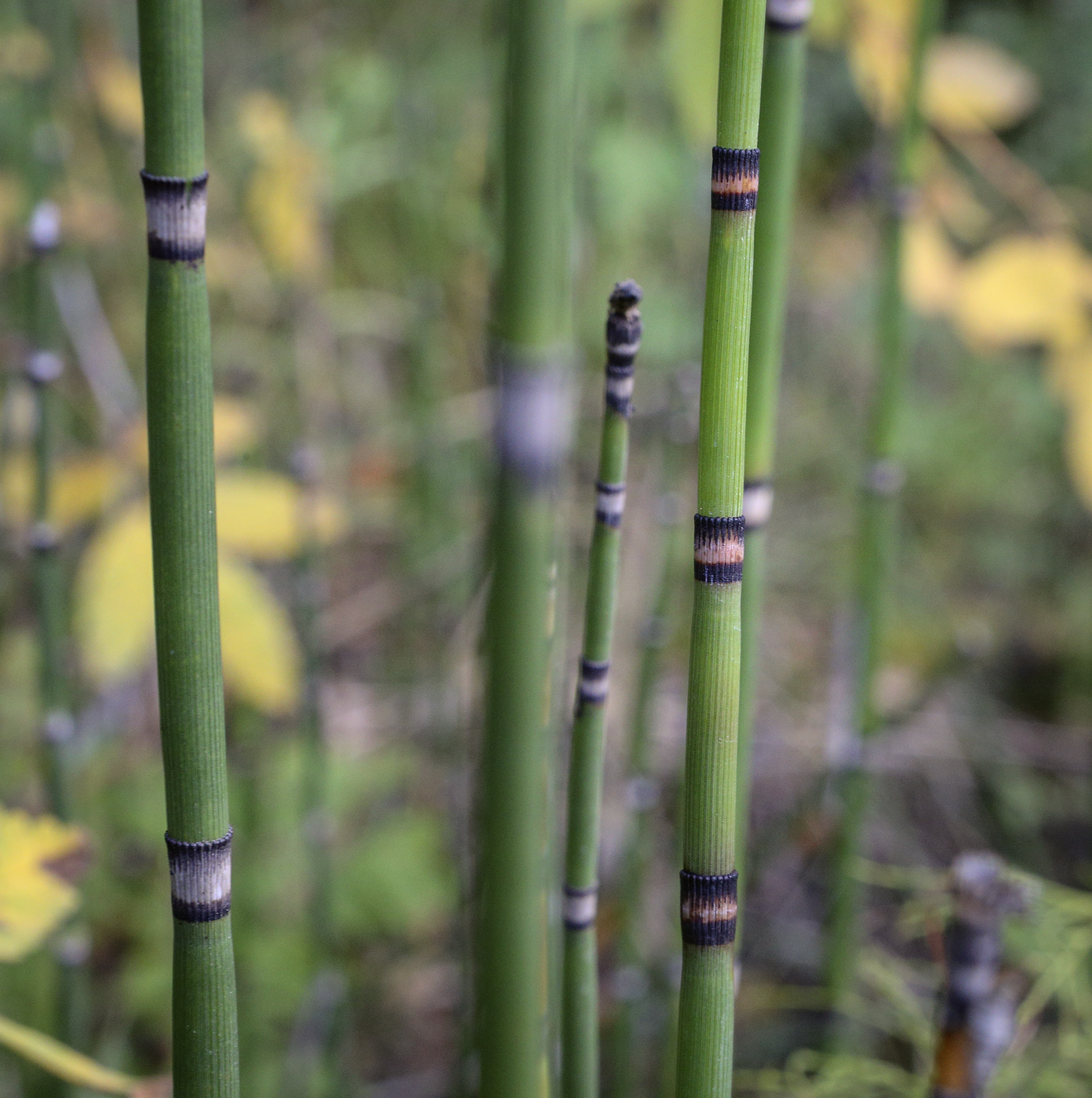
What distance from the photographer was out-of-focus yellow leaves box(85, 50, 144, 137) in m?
1.52

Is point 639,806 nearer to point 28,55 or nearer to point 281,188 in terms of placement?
point 28,55

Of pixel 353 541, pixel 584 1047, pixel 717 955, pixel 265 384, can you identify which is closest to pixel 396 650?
pixel 353 541

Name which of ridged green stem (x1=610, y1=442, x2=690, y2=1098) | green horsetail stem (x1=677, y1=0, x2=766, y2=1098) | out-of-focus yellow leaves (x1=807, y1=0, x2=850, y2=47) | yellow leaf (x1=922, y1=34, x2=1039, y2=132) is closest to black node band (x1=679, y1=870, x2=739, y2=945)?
green horsetail stem (x1=677, y1=0, x2=766, y2=1098)

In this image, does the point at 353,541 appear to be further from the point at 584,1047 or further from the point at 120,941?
the point at 584,1047

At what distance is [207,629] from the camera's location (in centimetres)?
41

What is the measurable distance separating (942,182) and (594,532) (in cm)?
134

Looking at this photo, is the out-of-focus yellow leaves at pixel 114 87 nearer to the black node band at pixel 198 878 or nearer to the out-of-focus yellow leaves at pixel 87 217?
the out-of-focus yellow leaves at pixel 87 217

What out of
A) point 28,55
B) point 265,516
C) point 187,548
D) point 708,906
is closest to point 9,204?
point 28,55

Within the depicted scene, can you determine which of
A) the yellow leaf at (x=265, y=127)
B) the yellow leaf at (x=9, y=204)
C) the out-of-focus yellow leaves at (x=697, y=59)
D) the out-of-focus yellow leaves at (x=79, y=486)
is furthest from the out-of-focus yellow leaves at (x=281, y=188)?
the out-of-focus yellow leaves at (x=697, y=59)

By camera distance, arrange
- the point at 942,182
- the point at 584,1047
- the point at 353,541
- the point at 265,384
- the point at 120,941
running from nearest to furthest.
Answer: the point at 584,1047, the point at 120,941, the point at 942,182, the point at 265,384, the point at 353,541

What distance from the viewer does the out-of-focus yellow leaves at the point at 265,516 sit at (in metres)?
1.08

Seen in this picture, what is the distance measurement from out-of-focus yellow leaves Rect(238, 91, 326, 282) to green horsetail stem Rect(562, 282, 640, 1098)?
1.15 m

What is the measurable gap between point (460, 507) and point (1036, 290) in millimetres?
1011

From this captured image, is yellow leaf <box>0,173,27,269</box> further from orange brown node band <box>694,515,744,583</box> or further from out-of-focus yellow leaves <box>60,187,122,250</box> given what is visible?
orange brown node band <box>694,515,744,583</box>
